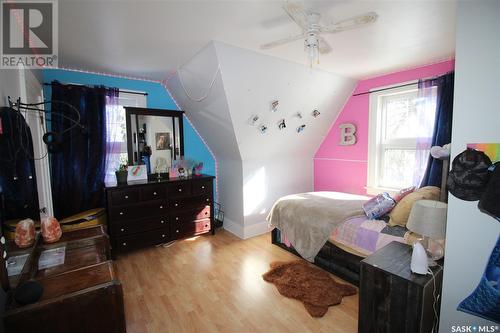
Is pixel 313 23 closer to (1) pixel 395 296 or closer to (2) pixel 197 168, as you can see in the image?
(1) pixel 395 296

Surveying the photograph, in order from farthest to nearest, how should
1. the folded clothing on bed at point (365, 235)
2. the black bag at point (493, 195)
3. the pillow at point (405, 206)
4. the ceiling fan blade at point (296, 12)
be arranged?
the pillow at point (405, 206)
the folded clothing on bed at point (365, 235)
the ceiling fan blade at point (296, 12)
the black bag at point (493, 195)

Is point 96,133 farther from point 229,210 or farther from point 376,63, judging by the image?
point 376,63

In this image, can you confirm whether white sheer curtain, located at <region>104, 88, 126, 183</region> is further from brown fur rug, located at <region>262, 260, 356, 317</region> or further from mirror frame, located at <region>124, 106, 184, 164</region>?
brown fur rug, located at <region>262, 260, 356, 317</region>

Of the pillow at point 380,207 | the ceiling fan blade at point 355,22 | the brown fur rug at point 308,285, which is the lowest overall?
the brown fur rug at point 308,285

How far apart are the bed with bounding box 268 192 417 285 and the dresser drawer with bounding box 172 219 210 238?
1.02m

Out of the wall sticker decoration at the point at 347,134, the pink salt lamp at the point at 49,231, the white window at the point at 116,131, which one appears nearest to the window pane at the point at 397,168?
the wall sticker decoration at the point at 347,134

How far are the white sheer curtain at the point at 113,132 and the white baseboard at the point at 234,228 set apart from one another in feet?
5.74

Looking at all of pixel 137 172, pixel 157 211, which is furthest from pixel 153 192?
pixel 137 172

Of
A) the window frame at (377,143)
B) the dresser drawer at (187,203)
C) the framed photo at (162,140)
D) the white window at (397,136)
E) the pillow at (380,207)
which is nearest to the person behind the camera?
the pillow at (380,207)

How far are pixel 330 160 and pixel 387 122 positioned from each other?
41.8 inches

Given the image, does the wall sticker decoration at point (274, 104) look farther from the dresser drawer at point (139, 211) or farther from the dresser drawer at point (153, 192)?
the dresser drawer at point (139, 211)

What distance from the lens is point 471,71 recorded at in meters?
1.19

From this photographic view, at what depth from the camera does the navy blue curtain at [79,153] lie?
9.13 ft

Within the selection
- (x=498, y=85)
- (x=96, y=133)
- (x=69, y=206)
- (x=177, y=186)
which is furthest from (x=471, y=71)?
(x=69, y=206)
